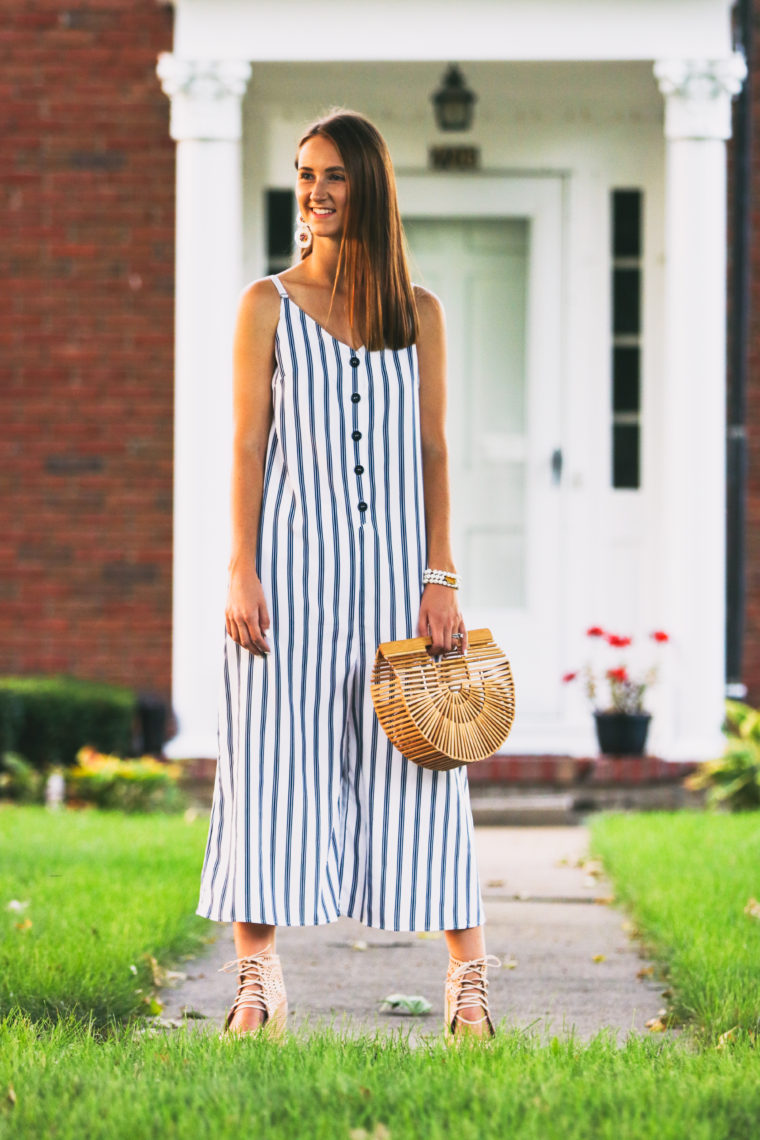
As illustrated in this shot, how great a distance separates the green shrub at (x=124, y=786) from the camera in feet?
20.9

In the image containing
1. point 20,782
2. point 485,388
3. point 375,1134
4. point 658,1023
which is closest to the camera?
point 375,1134

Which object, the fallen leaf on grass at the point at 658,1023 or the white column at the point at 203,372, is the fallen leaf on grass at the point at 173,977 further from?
the white column at the point at 203,372

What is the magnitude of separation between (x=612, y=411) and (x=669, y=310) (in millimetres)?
763

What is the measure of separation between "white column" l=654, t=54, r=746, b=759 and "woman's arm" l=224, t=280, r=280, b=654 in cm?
Result: 402

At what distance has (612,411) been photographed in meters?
7.50

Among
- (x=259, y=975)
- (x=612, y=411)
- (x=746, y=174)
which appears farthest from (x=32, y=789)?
(x=746, y=174)

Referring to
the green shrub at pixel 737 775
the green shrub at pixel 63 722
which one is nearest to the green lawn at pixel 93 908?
the green shrub at pixel 63 722

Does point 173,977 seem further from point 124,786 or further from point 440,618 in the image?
point 124,786

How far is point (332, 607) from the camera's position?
293 cm

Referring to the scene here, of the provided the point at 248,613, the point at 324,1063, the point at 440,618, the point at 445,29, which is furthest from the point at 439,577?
the point at 445,29

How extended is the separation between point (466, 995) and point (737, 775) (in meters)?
3.74

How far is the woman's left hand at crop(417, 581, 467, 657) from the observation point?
116 inches

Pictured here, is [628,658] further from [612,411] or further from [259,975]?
[259,975]

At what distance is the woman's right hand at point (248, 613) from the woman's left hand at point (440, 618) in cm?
31
